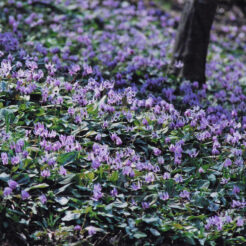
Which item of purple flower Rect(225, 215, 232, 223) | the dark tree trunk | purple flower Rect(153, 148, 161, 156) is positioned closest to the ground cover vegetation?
purple flower Rect(225, 215, 232, 223)

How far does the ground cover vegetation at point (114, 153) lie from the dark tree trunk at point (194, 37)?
0.98 feet

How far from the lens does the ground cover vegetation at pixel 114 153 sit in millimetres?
3461

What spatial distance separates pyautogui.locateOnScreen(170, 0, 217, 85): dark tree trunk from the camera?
6.22 meters

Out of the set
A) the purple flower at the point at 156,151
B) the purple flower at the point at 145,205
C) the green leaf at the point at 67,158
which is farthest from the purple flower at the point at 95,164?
the purple flower at the point at 156,151

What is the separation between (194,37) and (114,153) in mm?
2987

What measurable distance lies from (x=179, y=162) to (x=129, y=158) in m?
Answer: 0.55

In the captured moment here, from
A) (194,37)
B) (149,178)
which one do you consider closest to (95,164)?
(149,178)

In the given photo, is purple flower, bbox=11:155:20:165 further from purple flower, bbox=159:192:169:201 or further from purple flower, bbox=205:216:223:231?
purple flower, bbox=205:216:223:231

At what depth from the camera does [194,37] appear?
632cm

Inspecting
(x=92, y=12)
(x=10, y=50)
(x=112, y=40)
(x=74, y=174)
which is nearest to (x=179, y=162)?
(x=74, y=174)

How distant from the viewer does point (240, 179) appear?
421 centimetres

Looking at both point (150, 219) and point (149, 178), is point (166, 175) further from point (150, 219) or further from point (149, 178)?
point (150, 219)

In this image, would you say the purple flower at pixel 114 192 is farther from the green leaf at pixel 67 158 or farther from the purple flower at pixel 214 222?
the purple flower at pixel 214 222

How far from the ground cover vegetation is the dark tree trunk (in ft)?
0.98
